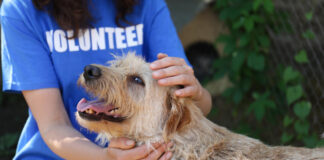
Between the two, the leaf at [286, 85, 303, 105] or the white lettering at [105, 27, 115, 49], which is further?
the leaf at [286, 85, 303, 105]

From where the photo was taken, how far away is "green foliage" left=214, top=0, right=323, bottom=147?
12.1 ft

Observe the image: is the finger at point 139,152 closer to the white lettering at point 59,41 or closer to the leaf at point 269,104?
the white lettering at point 59,41

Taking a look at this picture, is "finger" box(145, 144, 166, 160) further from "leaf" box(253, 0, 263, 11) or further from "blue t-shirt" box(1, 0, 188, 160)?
"leaf" box(253, 0, 263, 11)

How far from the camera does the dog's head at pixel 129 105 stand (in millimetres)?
2076

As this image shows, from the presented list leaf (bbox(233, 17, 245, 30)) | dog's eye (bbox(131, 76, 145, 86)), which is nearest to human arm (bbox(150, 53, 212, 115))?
dog's eye (bbox(131, 76, 145, 86))

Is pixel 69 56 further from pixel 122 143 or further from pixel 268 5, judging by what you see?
pixel 268 5

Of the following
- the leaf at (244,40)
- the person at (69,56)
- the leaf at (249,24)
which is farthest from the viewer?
the leaf at (244,40)

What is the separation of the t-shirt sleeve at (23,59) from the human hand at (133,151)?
0.58 m

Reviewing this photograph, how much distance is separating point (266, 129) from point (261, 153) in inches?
92.8

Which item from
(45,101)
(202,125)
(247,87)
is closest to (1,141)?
(45,101)

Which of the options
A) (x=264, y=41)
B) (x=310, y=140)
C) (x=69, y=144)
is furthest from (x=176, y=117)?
(x=264, y=41)

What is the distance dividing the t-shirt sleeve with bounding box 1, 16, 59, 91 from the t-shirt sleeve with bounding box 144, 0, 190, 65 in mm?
732

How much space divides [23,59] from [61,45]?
0.24m

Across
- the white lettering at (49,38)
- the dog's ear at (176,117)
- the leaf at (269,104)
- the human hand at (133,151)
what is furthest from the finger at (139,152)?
the leaf at (269,104)
